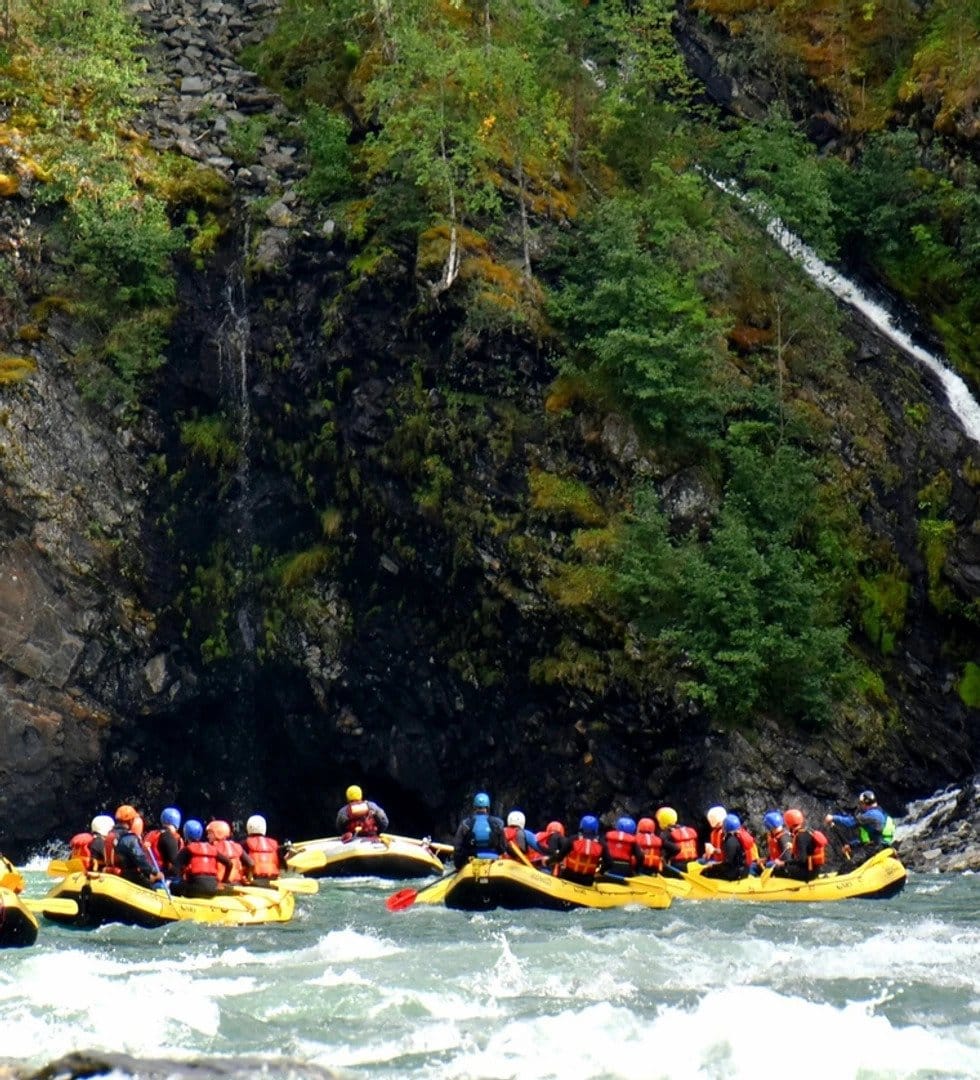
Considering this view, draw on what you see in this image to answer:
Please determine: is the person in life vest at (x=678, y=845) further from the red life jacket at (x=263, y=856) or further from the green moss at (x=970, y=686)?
the green moss at (x=970, y=686)

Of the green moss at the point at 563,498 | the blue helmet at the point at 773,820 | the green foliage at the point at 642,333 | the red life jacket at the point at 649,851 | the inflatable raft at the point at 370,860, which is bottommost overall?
the inflatable raft at the point at 370,860

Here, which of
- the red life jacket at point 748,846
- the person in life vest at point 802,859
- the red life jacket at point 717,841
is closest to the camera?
the person in life vest at point 802,859

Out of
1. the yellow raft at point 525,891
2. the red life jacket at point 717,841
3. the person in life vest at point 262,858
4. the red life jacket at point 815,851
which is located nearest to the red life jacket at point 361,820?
the person in life vest at point 262,858

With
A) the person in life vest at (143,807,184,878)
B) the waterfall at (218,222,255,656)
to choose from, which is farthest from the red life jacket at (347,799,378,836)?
the person in life vest at (143,807,184,878)

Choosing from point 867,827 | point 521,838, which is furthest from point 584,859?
point 867,827

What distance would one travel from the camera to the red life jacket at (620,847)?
23.5 meters

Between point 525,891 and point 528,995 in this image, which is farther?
point 525,891

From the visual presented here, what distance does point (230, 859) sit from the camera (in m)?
23.1

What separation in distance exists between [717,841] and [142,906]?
9055 millimetres

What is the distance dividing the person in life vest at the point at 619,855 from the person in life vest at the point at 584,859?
9 cm

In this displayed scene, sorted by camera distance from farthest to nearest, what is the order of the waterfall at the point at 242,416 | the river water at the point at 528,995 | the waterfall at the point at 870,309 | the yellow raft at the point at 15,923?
the waterfall at the point at 870,309 < the waterfall at the point at 242,416 < the yellow raft at the point at 15,923 < the river water at the point at 528,995

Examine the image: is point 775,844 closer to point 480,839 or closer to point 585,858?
point 585,858

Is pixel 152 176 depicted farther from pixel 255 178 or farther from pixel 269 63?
pixel 269 63

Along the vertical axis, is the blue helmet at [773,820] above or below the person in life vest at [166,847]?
above
